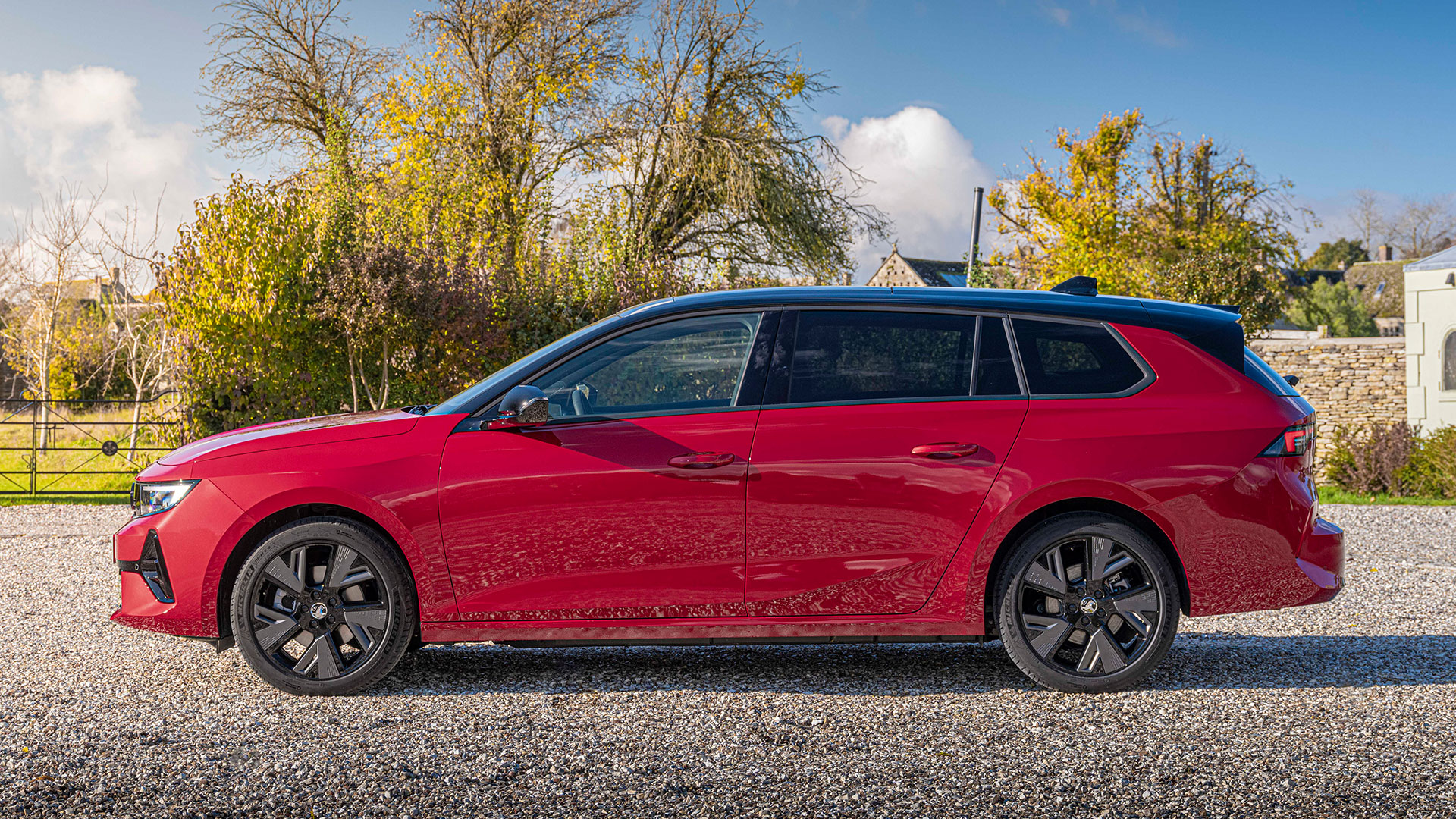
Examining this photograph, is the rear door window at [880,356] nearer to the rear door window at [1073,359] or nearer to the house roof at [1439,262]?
the rear door window at [1073,359]

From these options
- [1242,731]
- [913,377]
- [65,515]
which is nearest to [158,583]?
[913,377]

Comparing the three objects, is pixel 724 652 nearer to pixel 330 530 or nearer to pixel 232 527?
pixel 330 530

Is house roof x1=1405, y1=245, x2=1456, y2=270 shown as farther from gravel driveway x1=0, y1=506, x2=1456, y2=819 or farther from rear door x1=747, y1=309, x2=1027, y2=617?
rear door x1=747, y1=309, x2=1027, y2=617

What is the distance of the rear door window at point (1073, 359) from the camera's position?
180 inches

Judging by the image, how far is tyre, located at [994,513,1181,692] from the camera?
4469 mm

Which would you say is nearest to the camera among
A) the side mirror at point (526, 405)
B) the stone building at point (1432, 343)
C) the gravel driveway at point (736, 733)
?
the gravel driveway at point (736, 733)

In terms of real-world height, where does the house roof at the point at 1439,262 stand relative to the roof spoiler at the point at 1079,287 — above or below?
above

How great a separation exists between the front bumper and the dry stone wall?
82.1ft

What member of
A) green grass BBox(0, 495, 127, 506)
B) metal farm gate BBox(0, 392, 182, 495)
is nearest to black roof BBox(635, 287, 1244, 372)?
metal farm gate BBox(0, 392, 182, 495)

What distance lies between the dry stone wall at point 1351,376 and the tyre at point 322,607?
2465 cm

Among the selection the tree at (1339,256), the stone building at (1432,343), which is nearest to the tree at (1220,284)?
the stone building at (1432,343)

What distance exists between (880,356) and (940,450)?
1.64 ft

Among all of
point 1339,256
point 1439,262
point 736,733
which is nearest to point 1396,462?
point 1439,262

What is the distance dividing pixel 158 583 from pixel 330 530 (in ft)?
2.63
